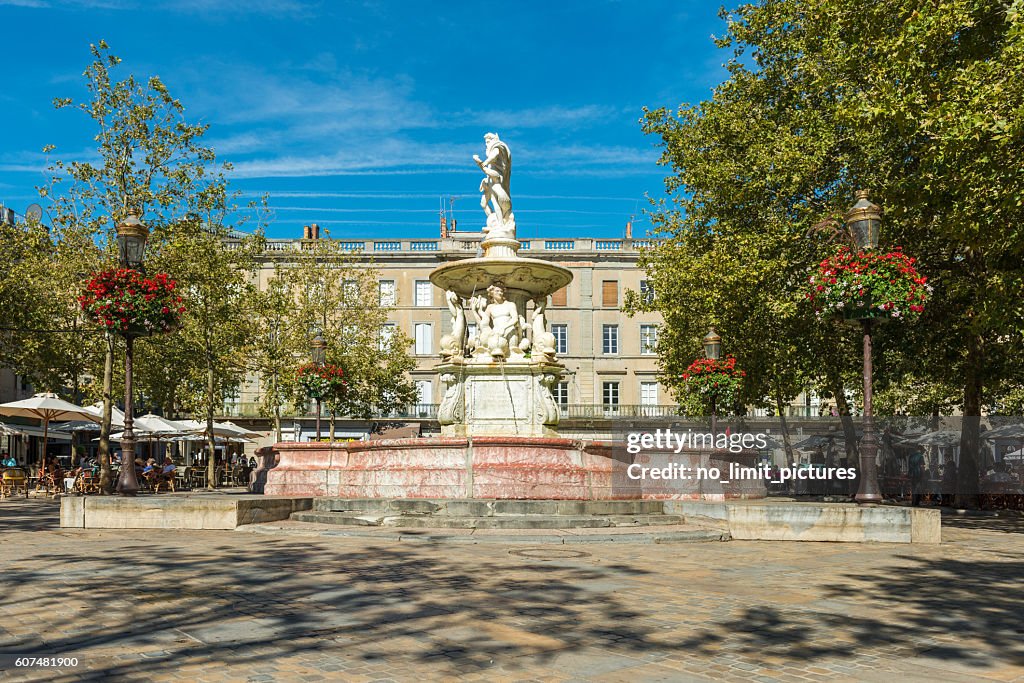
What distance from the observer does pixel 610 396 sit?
5775 cm

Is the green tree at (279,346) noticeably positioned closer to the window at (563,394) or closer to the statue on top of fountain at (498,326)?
the statue on top of fountain at (498,326)

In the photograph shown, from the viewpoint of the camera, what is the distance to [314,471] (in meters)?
16.7

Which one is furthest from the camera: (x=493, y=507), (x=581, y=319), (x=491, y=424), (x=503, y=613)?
(x=581, y=319)

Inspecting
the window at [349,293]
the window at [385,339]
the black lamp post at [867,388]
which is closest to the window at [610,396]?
the window at [385,339]

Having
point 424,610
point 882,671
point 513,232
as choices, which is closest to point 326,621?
point 424,610

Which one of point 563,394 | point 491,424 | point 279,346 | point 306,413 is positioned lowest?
point 491,424

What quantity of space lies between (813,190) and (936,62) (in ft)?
23.3

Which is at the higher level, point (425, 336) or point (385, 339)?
point (425, 336)

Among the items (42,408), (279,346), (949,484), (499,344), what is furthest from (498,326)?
(279,346)

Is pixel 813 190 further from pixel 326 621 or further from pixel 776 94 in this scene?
pixel 326 621

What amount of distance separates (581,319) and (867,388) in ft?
149

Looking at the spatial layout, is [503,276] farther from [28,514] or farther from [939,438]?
[939,438]

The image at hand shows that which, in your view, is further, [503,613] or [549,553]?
[549,553]

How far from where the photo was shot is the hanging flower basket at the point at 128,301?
1469 cm
